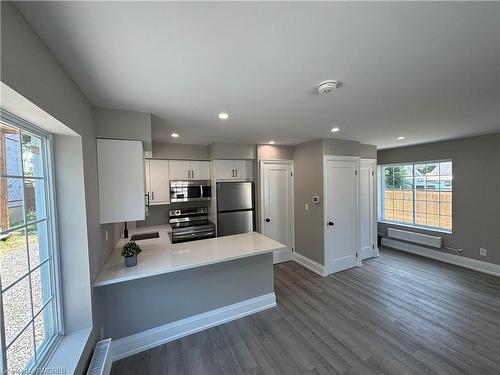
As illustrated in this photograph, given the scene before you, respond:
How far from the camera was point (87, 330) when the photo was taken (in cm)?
154

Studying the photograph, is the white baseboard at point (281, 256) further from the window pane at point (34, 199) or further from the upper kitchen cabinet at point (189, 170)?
the window pane at point (34, 199)

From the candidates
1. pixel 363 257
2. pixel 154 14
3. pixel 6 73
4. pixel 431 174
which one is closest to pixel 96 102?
pixel 6 73

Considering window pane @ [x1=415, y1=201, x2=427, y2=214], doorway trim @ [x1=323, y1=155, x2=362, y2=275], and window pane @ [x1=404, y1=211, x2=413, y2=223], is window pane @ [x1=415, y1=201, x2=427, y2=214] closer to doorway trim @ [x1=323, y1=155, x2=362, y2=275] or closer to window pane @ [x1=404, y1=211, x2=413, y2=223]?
window pane @ [x1=404, y1=211, x2=413, y2=223]

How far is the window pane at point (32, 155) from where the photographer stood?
3.93 feet

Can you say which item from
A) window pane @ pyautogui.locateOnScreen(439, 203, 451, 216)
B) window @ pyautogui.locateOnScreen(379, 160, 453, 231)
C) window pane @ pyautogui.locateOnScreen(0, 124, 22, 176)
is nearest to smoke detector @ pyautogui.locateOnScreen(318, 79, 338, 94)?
window pane @ pyautogui.locateOnScreen(0, 124, 22, 176)

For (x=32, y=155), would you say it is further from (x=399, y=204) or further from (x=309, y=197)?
(x=399, y=204)

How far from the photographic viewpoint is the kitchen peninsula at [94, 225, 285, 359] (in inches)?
75.7

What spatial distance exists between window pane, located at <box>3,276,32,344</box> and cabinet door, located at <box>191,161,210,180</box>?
292 centimetres

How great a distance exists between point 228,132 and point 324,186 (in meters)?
1.91

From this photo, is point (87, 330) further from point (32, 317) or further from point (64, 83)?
point (64, 83)

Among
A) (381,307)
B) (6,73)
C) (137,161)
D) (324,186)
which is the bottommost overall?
Answer: (381,307)

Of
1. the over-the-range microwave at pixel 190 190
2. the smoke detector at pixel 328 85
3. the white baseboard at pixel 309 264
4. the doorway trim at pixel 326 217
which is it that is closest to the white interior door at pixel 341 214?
the doorway trim at pixel 326 217

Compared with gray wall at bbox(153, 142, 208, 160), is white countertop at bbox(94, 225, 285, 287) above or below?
below

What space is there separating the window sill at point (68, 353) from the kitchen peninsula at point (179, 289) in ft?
→ 1.17
